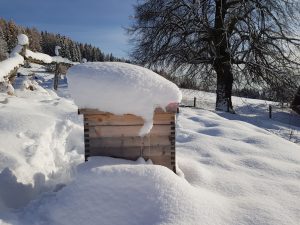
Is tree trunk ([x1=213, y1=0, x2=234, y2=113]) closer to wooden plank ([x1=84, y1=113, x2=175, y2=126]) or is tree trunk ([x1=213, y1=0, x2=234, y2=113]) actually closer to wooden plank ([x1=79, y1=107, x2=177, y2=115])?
wooden plank ([x1=79, y1=107, x2=177, y2=115])

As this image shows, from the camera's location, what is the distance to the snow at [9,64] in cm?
938

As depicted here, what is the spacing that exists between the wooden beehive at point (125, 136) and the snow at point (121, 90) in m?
0.11

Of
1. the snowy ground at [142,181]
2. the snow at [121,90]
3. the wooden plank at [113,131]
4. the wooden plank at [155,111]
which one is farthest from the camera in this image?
the wooden plank at [113,131]

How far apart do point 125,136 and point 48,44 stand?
10982cm

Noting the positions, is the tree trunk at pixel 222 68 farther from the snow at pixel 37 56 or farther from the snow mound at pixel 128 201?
the snow mound at pixel 128 201

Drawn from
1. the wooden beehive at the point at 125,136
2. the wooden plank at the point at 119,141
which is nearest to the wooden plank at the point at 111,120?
the wooden beehive at the point at 125,136

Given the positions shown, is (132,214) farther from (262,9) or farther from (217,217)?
(262,9)

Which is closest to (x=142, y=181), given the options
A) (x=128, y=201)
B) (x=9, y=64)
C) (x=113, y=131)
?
(x=128, y=201)

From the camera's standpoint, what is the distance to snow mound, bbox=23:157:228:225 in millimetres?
3574

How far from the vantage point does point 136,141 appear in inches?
193

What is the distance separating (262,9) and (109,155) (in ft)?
43.0

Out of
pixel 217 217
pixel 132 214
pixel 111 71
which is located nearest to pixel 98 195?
pixel 132 214

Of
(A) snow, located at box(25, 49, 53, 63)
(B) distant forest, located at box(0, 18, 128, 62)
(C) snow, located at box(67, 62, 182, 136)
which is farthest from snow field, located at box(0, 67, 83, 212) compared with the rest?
(B) distant forest, located at box(0, 18, 128, 62)

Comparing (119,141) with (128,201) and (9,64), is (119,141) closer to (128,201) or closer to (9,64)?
(128,201)
